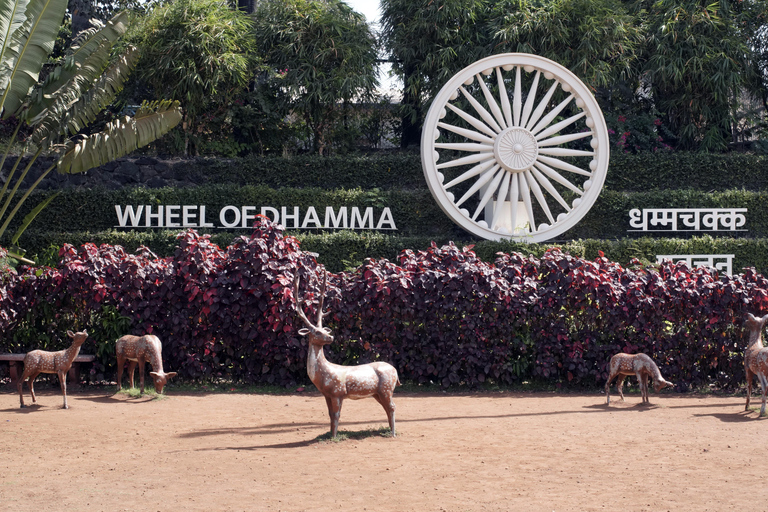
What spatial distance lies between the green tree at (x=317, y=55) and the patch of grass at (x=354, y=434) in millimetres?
9229

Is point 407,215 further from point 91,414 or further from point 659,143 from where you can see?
point 91,414

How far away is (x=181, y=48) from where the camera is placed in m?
13.3

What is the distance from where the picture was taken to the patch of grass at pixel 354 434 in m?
6.05

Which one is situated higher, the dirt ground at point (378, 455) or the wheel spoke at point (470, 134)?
the wheel spoke at point (470, 134)

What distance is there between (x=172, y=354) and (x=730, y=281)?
21.8 feet

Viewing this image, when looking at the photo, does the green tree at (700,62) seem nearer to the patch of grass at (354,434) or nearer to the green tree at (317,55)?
the green tree at (317,55)

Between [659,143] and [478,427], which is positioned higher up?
[659,143]

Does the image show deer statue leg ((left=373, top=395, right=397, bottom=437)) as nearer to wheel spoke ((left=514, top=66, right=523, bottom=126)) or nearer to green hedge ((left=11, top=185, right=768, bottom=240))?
green hedge ((left=11, top=185, right=768, bottom=240))

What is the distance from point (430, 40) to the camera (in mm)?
14977

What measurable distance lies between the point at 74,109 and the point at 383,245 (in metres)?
5.22

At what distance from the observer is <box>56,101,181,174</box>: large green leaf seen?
10.7 m

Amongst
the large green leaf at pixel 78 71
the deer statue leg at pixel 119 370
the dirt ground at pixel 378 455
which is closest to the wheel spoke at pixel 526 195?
the dirt ground at pixel 378 455

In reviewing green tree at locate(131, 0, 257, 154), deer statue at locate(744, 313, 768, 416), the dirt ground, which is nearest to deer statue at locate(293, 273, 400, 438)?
the dirt ground

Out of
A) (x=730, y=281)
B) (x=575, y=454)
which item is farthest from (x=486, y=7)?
(x=575, y=454)
